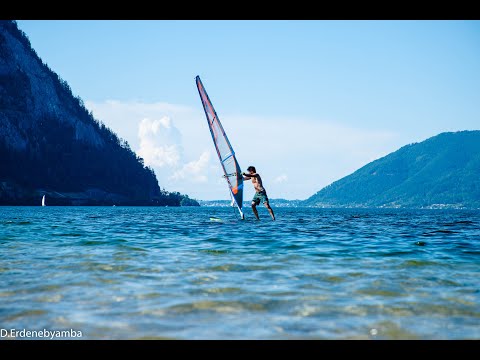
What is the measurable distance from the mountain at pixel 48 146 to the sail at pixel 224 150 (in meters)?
115

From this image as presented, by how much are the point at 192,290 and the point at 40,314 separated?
87.3 inches

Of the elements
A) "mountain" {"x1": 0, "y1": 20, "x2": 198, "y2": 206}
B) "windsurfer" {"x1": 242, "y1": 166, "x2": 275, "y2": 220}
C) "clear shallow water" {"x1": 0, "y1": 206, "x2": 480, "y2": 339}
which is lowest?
"clear shallow water" {"x1": 0, "y1": 206, "x2": 480, "y2": 339}

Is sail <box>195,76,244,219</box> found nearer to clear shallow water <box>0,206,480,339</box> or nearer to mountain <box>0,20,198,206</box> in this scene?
clear shallow water <box>0,206,480,339</box>

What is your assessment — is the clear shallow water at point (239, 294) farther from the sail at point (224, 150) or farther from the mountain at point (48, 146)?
the mountain at point (48, 146)

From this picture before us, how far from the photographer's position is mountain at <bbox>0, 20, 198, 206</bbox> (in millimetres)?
141000

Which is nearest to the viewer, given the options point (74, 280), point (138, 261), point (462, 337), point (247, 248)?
point (462, 337)

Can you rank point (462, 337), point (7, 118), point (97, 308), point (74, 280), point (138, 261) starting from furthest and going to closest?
point (7, 118) → point (138, 261) → point (74, 280) → point (97, 308) → point (462, 337)

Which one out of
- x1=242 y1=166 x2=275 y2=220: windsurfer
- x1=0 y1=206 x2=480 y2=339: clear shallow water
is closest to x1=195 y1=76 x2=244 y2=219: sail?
x1=242 y1=166 x2=275 y2=220: windsurfer

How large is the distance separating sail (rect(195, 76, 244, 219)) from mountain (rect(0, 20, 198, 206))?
114825mm

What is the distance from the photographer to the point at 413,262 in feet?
36.3

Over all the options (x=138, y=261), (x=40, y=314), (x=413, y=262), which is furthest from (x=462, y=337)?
(x=138, y=261)

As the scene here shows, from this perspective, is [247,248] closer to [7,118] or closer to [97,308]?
[97,308]

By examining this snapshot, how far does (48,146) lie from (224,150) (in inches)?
5705
